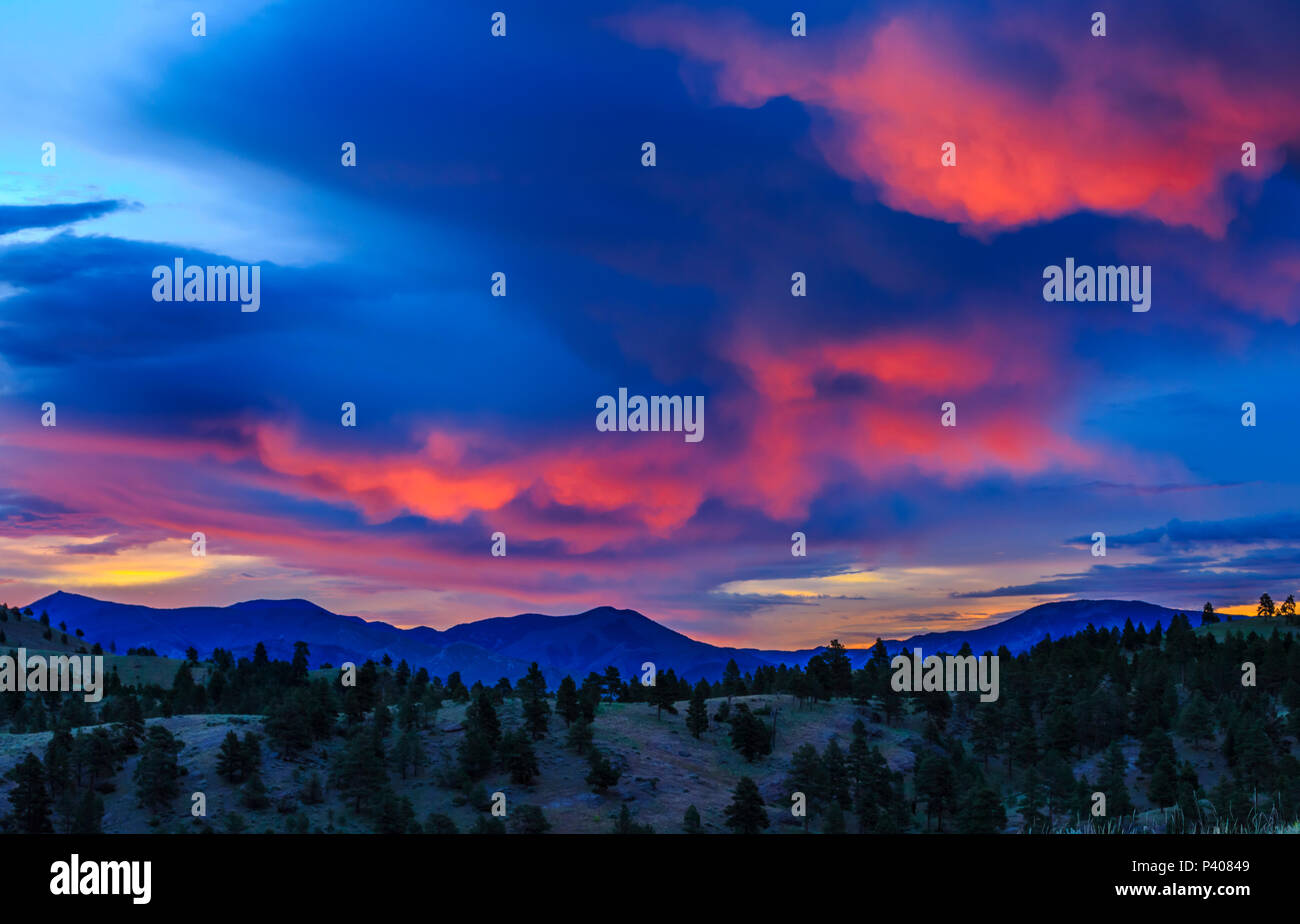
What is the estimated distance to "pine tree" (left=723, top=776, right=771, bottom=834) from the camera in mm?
141625

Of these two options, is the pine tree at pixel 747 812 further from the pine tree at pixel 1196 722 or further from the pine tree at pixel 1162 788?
the pine tree at pixel 1196 722

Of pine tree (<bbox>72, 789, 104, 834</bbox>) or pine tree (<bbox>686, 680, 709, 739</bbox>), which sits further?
pine tree (<bbox>686, 680, 709, 739</bbox>)

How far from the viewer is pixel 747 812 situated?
143m

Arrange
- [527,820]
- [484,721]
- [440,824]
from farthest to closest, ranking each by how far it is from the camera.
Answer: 1. [484,721]
2. [527,820]
3. [440,824]

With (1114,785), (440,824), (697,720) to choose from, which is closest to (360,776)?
(440,824)

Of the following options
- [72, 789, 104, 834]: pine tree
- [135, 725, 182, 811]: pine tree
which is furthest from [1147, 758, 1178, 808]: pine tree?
[72, 789, 104, 834]: pine tree

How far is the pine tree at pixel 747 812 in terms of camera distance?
14162 cm

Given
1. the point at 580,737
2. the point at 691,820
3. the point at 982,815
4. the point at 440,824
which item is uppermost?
the point at 580,737

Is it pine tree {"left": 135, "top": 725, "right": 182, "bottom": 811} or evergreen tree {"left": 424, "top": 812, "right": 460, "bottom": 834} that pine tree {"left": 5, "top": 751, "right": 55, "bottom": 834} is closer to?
pine tree {"left": 135, "top": 725, "right": 182, "bottom": 811}

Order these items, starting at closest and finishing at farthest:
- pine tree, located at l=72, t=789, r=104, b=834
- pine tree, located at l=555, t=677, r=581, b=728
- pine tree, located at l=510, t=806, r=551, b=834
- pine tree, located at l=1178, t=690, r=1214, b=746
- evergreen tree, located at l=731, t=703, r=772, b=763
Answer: pine tree, located at l=72, t=789, r=104, b=834
pine tree, located at l=510, t=806, r=551, b=834
pine tree, located at l=555, t=677, r=581, b=728
pine tree, located at l=1178, t=690, r=1214, b=746
evergreen tree, located at l=731, t=703, r=772, b=763

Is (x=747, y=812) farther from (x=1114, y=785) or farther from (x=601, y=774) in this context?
(x=1114, y=785)

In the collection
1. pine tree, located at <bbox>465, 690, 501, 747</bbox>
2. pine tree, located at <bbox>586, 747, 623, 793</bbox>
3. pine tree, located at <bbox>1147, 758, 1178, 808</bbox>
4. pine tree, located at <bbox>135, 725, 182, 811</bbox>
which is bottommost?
pine tree, located at <bbox>1147, 758, 1178, 808</bbox>

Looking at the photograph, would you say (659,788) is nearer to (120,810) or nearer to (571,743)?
(571,743)
